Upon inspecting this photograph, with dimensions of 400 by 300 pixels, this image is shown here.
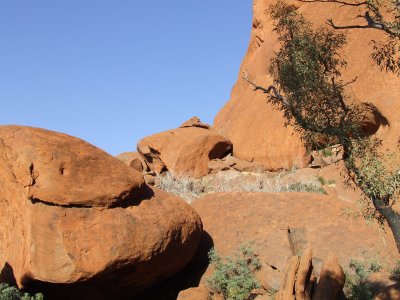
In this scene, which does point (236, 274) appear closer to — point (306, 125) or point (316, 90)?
point (306, 125)

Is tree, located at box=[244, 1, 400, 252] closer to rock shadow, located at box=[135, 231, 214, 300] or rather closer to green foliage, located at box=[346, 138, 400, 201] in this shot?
green foliage, located at box=[346, 138, 400, 201]

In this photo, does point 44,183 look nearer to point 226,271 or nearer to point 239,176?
point 226,271

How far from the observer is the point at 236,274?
26.8 feet

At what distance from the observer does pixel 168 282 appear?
845cm

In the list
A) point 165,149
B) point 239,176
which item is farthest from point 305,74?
point 165,149

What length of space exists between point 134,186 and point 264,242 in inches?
114

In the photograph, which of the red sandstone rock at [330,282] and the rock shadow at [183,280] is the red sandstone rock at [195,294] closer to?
the rock shadow at [183,280]

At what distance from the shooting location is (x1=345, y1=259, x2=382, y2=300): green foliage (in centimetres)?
698

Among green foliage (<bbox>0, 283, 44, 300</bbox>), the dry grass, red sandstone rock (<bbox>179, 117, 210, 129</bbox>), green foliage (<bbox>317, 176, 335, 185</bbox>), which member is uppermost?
red sandstone rock (<bbox>179, 117, 210, 129</bbox>)

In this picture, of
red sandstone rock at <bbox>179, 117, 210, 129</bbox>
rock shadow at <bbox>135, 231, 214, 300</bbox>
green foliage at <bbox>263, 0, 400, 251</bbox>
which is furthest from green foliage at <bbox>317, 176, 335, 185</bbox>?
red sandstone rock at <bbox>179, 117, 210, 129</bbox>

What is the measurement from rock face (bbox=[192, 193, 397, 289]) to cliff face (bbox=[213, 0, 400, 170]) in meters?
5.34

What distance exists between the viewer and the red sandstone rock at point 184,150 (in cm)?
2167

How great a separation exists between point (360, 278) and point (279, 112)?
1445cm

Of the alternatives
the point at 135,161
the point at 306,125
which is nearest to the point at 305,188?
the point at 306,125
